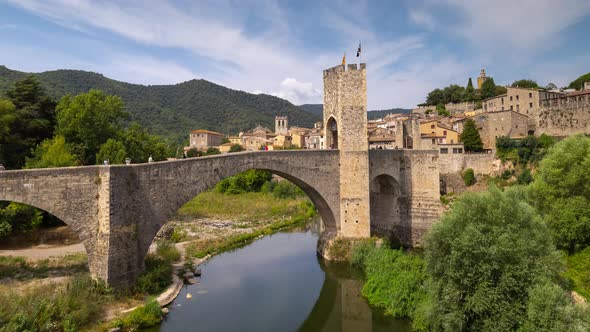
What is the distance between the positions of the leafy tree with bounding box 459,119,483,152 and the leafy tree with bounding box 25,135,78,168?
2855 cm

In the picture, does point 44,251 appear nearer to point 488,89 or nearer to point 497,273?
point 497,273

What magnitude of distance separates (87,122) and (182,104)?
83.1m

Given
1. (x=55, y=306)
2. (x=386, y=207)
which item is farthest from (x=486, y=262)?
(x=386, y=207)

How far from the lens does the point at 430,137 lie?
113ft

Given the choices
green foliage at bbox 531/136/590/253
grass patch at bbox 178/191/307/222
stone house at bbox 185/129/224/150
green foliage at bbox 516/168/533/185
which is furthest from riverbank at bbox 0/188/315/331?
stone house at bbox 185/129/224/150

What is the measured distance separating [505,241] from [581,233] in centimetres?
575

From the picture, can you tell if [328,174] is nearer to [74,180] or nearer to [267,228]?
[267,228]

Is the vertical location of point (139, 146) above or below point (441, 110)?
below

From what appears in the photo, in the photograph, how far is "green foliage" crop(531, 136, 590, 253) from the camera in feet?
41.1

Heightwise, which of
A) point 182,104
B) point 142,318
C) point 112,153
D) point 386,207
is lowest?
point 142,318

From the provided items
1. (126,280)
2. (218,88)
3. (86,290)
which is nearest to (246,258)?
(126,280)

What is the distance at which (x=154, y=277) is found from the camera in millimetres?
12547

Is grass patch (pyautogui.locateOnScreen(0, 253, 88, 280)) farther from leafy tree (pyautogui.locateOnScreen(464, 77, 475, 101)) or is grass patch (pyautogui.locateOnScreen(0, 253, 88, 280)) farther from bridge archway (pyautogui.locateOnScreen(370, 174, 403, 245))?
leafy tree (pyautogui.locateOnScreen(464, 77, 475, 101))

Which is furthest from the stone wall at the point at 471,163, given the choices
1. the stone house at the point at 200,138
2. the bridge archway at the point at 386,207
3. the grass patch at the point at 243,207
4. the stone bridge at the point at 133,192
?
the stone house at the point at 200,138
